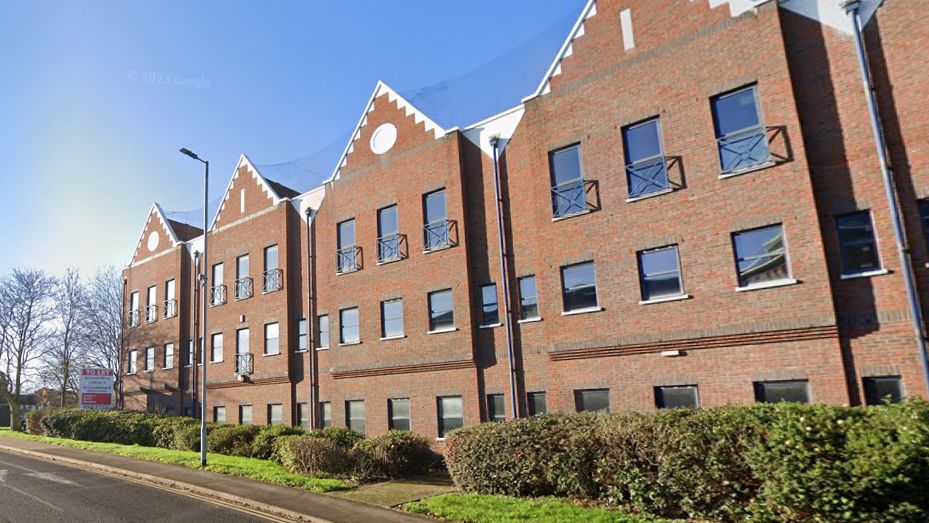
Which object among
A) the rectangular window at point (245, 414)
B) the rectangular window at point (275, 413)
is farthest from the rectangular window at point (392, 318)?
the rectangular window at point (245, 414)

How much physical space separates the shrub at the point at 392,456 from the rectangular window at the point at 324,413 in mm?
7092

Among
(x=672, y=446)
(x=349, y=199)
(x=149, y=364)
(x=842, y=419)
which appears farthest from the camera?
(x=149, y=364)

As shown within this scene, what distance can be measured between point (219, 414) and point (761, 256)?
2474 cm

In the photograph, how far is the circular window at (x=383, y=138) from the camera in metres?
21.8

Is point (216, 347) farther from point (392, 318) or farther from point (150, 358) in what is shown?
point (392, 318)

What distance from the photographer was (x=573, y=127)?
655 inches

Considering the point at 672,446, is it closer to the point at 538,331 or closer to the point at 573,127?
the point at 538,331

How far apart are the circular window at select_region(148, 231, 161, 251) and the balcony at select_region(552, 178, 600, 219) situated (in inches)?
1079

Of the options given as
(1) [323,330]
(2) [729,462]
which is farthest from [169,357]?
(2) [729,462]

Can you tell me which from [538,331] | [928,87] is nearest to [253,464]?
[538,331]

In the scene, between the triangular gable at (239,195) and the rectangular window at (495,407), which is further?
the triangular gable at (239,195)

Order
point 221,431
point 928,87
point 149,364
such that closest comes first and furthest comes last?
1. point 928,87
2. point 221,431
3. point 149,364

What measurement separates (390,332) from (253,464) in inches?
241

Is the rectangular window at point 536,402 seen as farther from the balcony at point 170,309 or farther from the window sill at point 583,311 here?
the balcony at point 170,309
